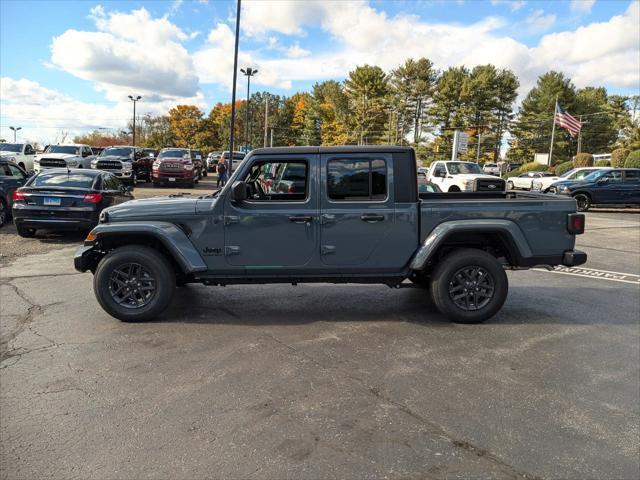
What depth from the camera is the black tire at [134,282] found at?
5.27 metres

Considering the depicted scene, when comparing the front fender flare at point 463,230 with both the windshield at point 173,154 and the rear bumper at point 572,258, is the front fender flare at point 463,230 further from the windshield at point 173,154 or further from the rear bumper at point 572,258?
the windshield at point 173,154

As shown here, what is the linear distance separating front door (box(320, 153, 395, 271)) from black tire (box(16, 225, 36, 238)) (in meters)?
8.01

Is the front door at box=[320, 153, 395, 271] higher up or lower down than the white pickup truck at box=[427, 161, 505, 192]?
lower down

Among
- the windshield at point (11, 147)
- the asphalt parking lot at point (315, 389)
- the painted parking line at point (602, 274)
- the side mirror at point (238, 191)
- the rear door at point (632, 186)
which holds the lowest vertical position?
A: the asphalt parking lot at point (315, 389)

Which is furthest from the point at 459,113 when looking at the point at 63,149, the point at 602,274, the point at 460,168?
the point at 602,274

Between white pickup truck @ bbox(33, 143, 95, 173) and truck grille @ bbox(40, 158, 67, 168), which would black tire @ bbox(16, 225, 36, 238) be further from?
truck grille @ bbox(40, 158, 67, 168)

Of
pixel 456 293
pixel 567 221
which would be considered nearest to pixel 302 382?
pixel 456 293

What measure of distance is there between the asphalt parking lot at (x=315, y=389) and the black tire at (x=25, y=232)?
14.6ft

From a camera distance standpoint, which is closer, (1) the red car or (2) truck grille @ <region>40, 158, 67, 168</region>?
(2) truck grille @ <region>40, 158, 67, 168</region>

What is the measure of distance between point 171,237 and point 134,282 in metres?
0.71

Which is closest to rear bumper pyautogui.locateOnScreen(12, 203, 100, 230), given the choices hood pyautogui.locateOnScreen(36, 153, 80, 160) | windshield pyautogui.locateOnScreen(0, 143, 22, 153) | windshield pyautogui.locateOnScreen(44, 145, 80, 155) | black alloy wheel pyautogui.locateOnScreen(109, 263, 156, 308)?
black alloy wheel pyautogui.locateOnScreen(109, 263, 156, 308)

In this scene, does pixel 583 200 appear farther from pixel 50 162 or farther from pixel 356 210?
pixel 50 162

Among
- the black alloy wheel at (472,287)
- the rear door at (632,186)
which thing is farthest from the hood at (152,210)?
the rear door at (632,186)

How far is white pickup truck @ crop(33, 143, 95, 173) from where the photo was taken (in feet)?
73.7
